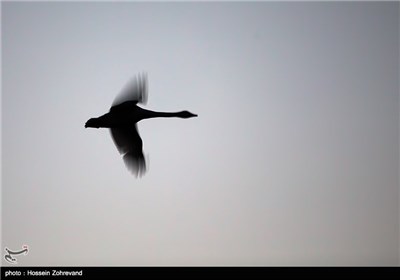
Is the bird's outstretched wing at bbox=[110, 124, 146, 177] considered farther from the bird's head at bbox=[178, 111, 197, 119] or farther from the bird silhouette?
the bird's head at bbox=[178, 111, 197, 119]

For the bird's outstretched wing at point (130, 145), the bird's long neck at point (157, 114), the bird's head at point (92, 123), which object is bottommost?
the bird's outstretched wing at point (130, 145)

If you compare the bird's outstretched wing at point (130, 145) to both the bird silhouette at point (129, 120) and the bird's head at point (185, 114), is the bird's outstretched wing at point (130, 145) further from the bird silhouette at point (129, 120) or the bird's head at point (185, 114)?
the bird's head at point (185, 114)

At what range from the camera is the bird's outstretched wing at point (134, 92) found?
157 centimetres

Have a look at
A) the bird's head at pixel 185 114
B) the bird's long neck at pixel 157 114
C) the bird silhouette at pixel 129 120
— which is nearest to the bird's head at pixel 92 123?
the bird silhouette at pixel 129 120

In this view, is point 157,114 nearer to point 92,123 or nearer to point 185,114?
point 185,114

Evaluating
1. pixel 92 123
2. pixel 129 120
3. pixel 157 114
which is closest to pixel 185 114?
pixel 157 114

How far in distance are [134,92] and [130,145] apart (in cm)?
20

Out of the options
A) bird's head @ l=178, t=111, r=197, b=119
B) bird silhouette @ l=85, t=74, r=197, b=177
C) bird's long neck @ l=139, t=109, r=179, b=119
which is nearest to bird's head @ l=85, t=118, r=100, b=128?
bird silhouette @ l=85, t=74, r=197, b=177

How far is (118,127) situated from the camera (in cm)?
161

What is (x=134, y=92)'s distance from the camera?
1.58 meters
